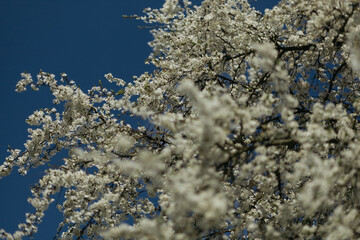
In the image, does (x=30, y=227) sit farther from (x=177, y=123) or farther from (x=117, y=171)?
(x=177, y=123)

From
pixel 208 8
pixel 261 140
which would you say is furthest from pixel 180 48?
pixel 261 140

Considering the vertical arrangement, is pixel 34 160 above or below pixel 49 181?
above

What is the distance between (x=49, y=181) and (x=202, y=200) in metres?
4.14

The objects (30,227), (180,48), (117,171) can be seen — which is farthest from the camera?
(180,48)

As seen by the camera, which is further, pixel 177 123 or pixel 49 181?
pixel 49 181

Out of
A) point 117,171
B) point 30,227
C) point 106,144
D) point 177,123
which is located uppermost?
point 106,144

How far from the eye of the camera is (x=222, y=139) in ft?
9.98

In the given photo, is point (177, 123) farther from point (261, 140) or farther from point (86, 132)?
point (86, 132)

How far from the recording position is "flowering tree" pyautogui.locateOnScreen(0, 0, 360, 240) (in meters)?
3.43

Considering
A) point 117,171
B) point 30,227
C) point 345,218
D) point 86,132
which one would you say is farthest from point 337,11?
point 30,227

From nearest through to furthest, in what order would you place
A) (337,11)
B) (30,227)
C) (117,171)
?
(30,227) < (337,11) < (117,171)

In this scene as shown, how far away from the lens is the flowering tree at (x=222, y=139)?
3430 mm

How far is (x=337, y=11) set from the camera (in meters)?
5.42

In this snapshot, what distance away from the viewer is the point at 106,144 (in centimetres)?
726
